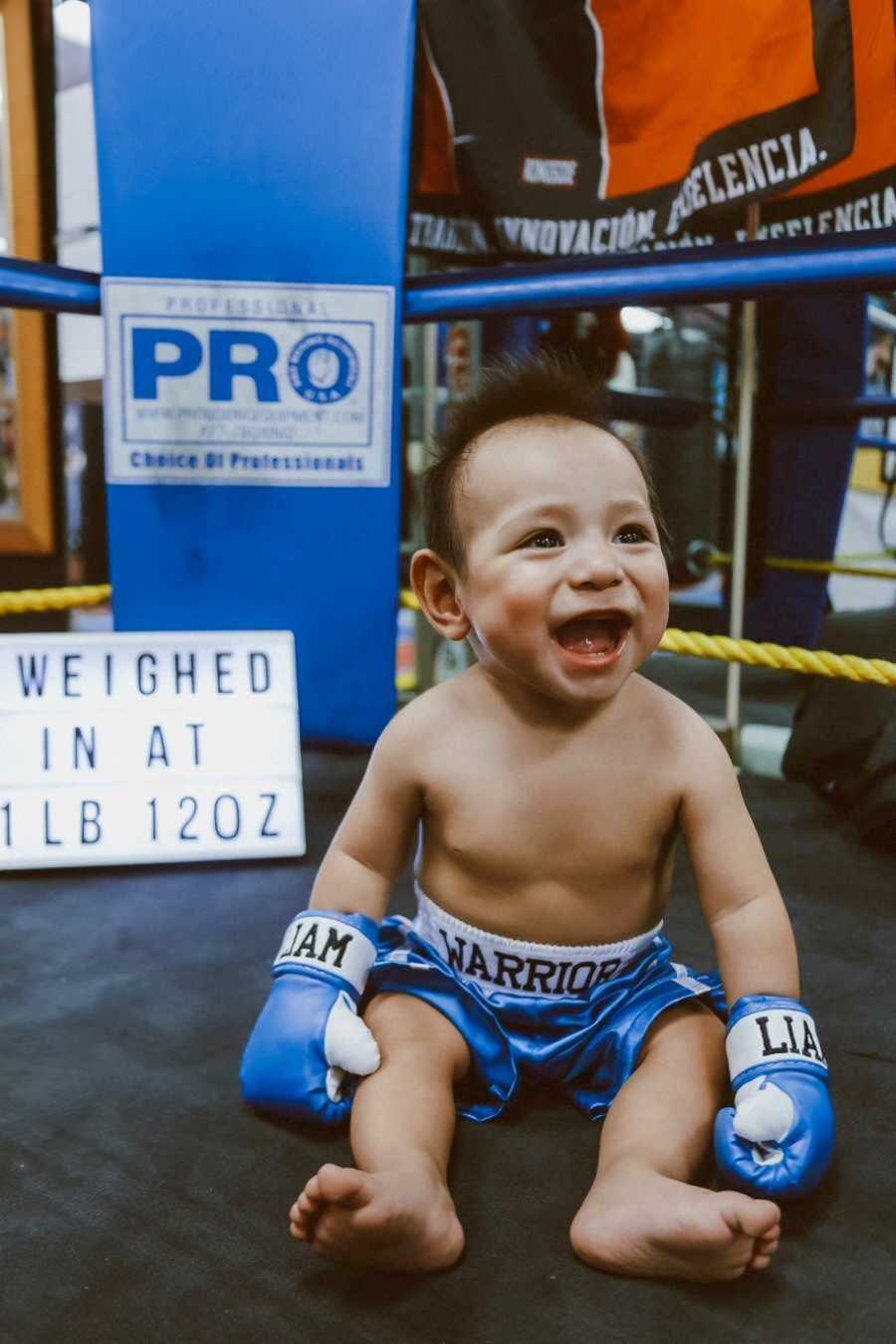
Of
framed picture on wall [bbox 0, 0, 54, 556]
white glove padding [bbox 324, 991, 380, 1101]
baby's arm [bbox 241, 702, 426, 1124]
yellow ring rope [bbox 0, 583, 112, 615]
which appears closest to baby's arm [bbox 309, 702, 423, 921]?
baby's arm [bbox 241, 702, 426, 1124]

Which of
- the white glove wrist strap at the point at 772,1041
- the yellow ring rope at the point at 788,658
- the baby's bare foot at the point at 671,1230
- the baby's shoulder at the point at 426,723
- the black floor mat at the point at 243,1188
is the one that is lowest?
the black floor mat at the point at 243,1188

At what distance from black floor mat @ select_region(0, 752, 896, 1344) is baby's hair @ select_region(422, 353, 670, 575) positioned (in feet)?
1.28

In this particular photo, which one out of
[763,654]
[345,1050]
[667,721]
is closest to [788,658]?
[763,654]

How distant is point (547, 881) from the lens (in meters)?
0.71

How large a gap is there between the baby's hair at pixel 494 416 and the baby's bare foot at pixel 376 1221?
0.37 m

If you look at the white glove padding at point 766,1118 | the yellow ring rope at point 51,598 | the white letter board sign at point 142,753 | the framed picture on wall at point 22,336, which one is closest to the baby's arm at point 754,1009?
the white glove padding at point 766,1118

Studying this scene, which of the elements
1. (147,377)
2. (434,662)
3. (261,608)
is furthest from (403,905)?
(434,662)

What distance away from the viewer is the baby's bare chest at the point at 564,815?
27.4 inches

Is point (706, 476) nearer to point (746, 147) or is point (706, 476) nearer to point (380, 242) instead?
point (746, 147)

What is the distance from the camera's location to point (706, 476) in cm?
427

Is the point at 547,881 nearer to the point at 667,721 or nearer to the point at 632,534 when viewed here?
the point at 667,721

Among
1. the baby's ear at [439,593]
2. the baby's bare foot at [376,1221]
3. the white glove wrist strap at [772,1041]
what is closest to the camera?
the baby's bare foot at [376,1221]

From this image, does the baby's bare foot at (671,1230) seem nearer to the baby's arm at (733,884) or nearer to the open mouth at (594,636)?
the baby's arm at (733,884)

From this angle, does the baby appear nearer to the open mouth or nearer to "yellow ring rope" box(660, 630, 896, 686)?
the open mouth
